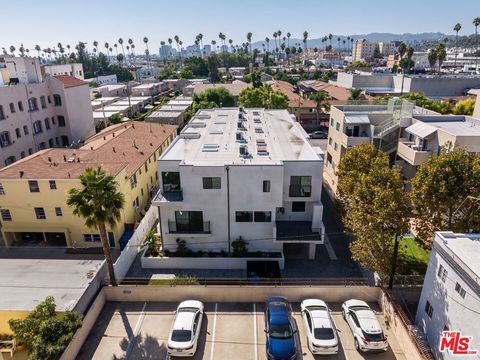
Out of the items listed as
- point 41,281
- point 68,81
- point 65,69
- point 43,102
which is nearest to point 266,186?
point 41,281

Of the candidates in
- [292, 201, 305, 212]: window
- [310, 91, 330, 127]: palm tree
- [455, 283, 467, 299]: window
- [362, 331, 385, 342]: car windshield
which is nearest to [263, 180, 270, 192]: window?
[292, 201, 305, 212]: window

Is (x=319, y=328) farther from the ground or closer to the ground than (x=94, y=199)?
closer to the ground

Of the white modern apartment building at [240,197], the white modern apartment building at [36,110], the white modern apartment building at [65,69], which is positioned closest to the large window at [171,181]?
the white modern apartment building at [240,197]

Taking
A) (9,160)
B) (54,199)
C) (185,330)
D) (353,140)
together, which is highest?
(353,140)

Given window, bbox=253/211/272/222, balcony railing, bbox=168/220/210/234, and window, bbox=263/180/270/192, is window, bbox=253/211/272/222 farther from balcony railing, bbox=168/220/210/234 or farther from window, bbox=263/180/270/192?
balcony railing, bbox=168/220/210/234

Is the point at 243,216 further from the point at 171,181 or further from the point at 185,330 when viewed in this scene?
the point at 185,330

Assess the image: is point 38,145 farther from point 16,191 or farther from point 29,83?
point 16,191

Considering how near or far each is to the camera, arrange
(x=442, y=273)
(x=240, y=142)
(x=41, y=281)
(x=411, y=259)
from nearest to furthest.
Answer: (x=442, y=273), (x=41, y=281), (x=411, y=259), (x=240, y=142)

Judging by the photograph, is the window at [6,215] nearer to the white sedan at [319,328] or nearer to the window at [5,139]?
the window at [5,139]
